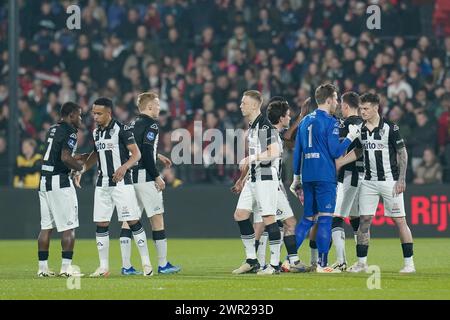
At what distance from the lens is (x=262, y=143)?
12555 mm

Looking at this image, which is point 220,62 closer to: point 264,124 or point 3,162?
point 3,162

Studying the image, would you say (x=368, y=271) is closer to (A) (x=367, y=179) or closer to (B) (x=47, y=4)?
(A) (x=367, y=179)

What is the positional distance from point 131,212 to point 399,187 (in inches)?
117

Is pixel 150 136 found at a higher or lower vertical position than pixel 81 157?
higher

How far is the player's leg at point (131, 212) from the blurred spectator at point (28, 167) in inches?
297

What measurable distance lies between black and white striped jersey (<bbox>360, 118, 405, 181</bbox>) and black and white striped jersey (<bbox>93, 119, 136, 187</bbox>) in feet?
8.68

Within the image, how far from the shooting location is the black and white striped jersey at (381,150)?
12828mm

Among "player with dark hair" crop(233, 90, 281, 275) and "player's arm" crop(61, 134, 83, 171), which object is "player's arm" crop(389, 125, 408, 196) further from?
"player's arm" crop(61, 134, 83, 171)

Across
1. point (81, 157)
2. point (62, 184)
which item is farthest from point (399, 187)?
point (62, 184)

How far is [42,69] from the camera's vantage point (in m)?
23.4

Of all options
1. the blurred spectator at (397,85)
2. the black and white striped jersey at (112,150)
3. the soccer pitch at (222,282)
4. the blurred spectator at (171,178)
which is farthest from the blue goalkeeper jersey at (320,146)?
the blurred spectator at (397,85)

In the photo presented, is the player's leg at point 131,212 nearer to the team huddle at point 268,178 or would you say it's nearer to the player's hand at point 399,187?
the team huddle at point 268,178

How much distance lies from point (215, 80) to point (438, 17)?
4.94 meters
